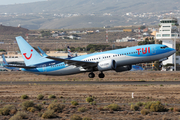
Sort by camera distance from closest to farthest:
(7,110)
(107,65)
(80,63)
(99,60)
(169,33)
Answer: (7,110) → (107,65) → (80,63) → (99,60) → (169,33)

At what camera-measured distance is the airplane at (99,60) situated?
47.1 m

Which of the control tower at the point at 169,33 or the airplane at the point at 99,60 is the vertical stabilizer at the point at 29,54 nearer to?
the airplane at the point at 99,60

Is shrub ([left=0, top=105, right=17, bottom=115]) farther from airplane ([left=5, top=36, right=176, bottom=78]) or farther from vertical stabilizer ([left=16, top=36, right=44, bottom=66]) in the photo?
vertical stabilizer ([left=16, top=36, right=44, bottom=66])

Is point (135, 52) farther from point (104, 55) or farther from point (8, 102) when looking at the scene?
point (8, 102)

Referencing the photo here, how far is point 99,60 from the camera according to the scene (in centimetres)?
4938

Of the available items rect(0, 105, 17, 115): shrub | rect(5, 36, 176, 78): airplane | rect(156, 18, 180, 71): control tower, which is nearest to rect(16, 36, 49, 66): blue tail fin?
rect(5, 36, 176, 78): airplane

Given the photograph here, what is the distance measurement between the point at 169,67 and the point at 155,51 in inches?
2916

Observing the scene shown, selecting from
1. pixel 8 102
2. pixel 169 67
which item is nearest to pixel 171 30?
pixel 169 67

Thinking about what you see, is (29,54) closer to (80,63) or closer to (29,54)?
(29,54)

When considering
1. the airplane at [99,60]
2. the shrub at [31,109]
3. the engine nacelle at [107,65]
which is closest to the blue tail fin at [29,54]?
the airplane at [99,60]

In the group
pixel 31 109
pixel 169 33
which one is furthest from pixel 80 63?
pixel 169 33

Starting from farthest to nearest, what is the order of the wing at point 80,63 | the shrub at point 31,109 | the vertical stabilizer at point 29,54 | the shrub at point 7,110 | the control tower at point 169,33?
the control tower at point 169,33 < the vertical stabilizer at point 29,54 < the wing at point 80,63 < the shrub at point 31,109 < the shrub at point 7,110

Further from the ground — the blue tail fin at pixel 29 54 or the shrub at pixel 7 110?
the blue tail fin at pixel 29 54

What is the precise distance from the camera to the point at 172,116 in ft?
73.9
